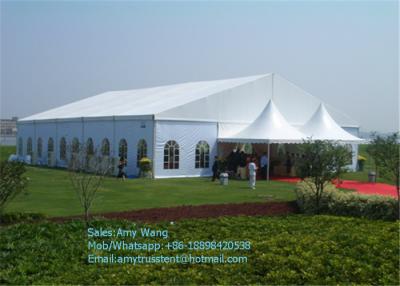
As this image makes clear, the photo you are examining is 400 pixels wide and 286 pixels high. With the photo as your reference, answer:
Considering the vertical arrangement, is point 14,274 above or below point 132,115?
below

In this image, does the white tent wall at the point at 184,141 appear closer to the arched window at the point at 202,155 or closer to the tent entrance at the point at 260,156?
the arched window at the point at 202,155

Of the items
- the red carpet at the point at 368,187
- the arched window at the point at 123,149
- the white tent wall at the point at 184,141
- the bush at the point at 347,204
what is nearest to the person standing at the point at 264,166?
the white tent wall at the point at 184,141

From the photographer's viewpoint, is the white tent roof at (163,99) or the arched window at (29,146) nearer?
the white tent roof at (163,99)

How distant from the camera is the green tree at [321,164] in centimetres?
1289

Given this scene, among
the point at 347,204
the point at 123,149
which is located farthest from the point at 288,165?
the point at 347,204

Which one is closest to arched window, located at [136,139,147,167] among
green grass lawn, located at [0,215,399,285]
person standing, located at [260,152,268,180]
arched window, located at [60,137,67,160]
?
person standing, located at [260,152,268,180]

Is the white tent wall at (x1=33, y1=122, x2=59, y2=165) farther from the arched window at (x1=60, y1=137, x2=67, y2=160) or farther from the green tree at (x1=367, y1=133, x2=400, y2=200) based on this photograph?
the green tree at (x1=367, y1=133, x2=400, y2=200)

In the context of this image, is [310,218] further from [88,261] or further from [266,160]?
[266,160]

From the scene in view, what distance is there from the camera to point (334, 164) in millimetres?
12969

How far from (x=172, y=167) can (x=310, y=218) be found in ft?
44.1

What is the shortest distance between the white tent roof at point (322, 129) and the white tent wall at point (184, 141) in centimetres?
521

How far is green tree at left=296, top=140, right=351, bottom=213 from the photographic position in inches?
507

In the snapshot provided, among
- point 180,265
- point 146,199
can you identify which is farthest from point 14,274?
point 146,199

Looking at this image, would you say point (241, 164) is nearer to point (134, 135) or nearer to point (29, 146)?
point (134, 135)
